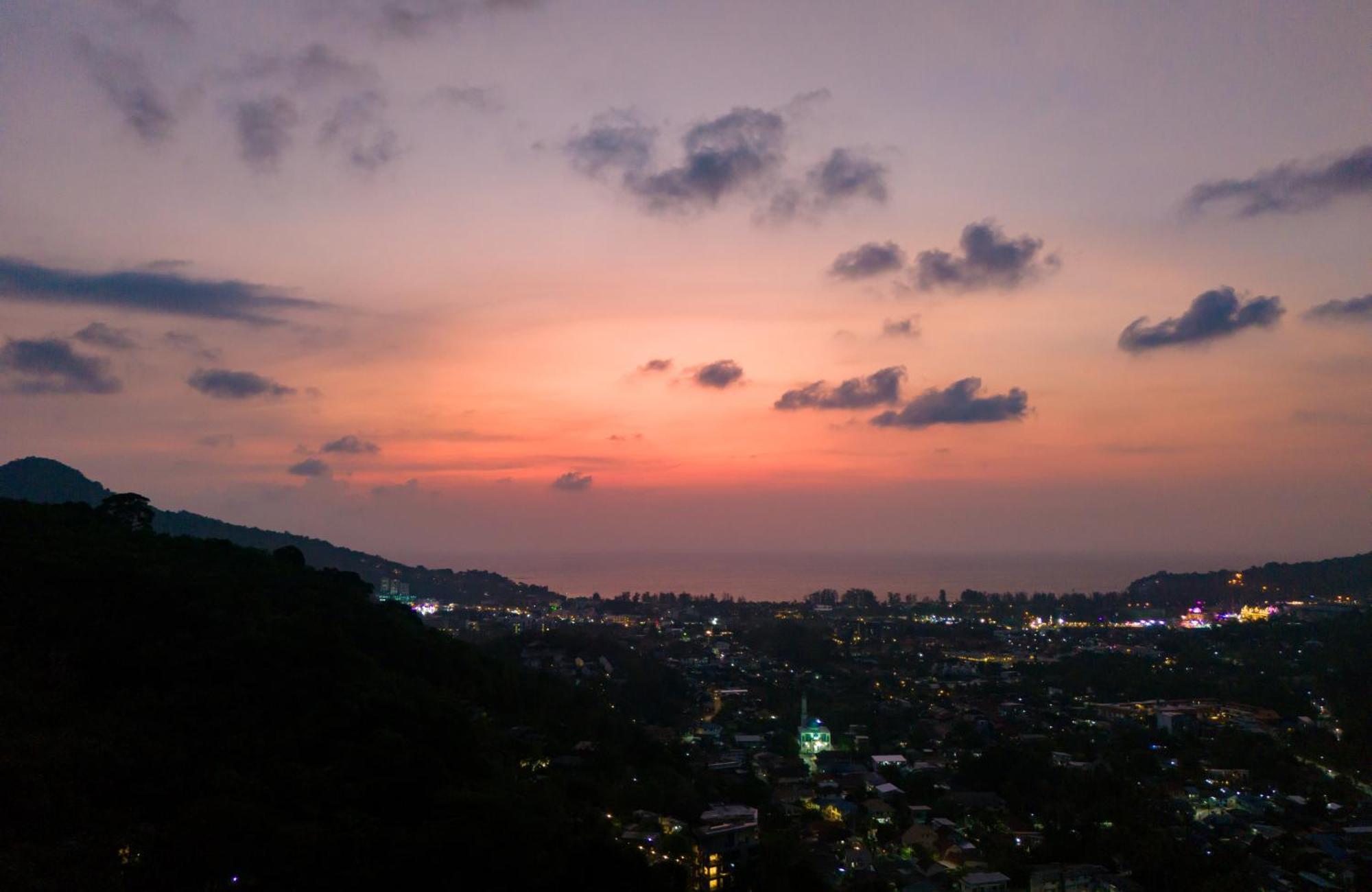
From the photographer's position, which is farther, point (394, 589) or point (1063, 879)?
Result: point (394, 589)

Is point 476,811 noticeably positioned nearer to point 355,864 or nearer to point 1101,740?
point 355,864

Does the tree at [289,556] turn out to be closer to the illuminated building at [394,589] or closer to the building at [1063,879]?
the building at [1063,879]

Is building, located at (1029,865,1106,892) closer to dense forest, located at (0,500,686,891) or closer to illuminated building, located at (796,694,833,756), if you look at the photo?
dense forest, located at (0,500,686,891)

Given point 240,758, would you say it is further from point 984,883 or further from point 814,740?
point 814,740

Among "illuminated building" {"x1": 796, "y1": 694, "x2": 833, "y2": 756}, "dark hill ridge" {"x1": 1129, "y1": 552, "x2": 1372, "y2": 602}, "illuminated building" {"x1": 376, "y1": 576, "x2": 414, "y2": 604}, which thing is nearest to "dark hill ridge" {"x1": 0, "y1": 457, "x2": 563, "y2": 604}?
"illuminated building" {"x1": 376, "y1": 576, "x2": 414, "y2": 604}

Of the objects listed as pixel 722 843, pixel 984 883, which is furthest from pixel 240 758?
pixel 984 883

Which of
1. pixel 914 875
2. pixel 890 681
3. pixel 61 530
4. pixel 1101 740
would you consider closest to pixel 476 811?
pixel 914 875
